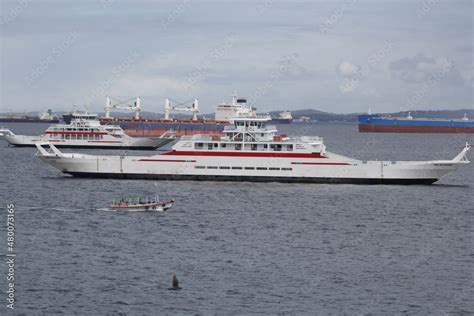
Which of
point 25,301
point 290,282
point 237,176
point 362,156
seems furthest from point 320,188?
point 362,156

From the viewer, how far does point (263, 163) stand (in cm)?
8244

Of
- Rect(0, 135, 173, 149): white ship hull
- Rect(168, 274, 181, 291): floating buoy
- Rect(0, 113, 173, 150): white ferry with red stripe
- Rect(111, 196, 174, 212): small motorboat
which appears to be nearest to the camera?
Rect(168, 274, 181, 291): floating buoy

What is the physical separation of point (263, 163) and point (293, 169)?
2.91 m

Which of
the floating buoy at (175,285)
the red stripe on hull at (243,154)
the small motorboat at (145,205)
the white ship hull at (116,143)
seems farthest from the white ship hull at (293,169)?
the white ship hull at (116,143)

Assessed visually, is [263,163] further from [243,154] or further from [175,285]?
[175,285]

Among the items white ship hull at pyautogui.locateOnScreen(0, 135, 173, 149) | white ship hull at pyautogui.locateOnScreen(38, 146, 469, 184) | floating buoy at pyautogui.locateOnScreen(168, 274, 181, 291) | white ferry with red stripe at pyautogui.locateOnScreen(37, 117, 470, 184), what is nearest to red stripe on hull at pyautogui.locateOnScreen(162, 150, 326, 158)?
white ferry with red stripe at pyautogui.locateOnScreen(37, 117, 470, 184)

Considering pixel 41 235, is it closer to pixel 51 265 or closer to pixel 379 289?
pixel 51 265

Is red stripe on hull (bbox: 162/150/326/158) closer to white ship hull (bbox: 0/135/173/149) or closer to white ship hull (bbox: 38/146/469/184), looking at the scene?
white ship hull (bbox: 38/146/469/184)

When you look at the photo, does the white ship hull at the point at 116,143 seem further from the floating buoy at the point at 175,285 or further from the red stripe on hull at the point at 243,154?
the floating buoy at the point at 175,285

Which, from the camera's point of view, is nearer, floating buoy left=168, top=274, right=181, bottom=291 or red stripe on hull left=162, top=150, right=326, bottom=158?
floating buoy left=168, top=274, right=181, bottom=291

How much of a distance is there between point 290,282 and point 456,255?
12427 millimetres

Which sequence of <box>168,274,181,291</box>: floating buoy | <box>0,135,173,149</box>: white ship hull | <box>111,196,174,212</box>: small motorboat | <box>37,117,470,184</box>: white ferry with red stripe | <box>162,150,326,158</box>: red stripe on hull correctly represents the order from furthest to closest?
<box>0,135,173,149</box>: white ship hull, <box>37,117,470,184</box>: white ferry with red stripe, <box>162,150,326,158</box>: red stripe on hull, <box>111,196,174,212</box>: small motorboat, <box>168,274,181,291</box>: floating buoy

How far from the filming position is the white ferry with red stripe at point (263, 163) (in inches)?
3221

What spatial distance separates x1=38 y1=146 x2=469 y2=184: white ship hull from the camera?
3221 inches
